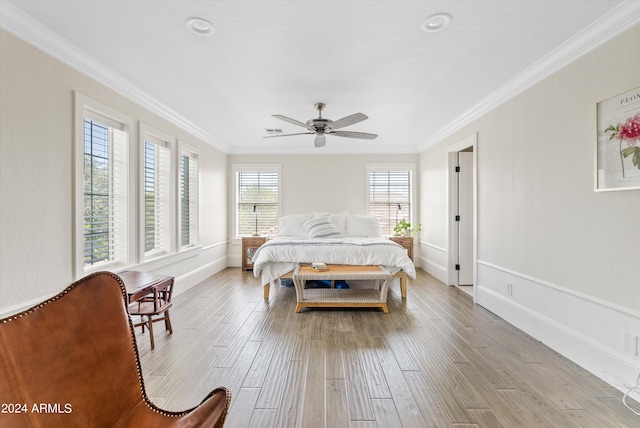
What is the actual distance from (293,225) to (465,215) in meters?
2.99

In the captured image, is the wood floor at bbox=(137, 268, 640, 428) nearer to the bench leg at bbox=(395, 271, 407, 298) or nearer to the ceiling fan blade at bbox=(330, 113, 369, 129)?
the bench leg at bbox=(395, 271, 407, 298)

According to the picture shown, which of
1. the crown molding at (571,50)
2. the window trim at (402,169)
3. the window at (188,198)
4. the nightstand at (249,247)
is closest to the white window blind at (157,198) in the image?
the window at (188,198)

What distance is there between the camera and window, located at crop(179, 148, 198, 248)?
4.50 metres

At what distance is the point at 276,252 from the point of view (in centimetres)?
398

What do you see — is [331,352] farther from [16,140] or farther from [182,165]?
[182,165]

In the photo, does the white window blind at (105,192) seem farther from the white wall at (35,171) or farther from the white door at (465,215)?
the white door at (465,215)

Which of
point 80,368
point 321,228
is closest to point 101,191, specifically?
point 80,368

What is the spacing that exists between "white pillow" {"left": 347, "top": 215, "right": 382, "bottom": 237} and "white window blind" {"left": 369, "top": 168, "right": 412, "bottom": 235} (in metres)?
0.61

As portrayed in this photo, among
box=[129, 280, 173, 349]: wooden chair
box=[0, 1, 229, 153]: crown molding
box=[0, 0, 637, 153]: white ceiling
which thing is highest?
box=[0, 0, 637, 153]: white ceiling

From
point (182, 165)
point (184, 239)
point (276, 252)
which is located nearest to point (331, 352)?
point (276, 252)

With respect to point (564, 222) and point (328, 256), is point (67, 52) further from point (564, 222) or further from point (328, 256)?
point (564, 222)

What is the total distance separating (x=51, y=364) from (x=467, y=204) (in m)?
4.91

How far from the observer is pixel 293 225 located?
5516 mm

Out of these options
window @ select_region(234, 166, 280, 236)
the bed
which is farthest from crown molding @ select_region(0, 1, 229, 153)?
window @ select_region(234, 166, 280, 236)
